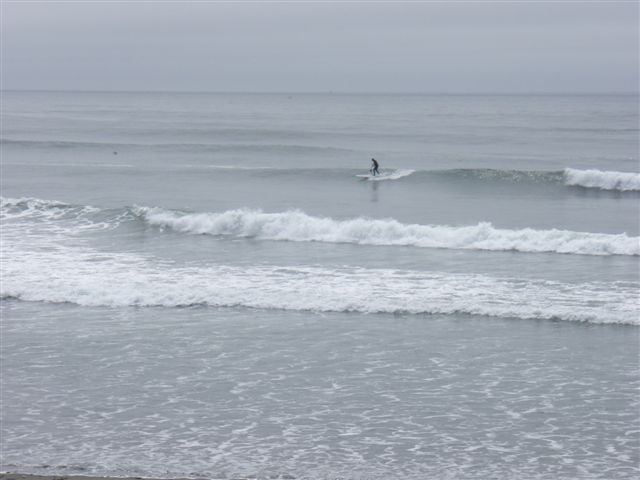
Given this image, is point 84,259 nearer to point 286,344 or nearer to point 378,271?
point 378,271

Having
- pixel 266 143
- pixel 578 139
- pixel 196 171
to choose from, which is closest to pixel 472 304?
pixel 196 171

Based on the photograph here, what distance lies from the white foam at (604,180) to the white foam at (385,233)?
43.1ft

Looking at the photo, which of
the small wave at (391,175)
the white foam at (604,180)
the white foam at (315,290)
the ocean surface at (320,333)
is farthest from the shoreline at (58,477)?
the white foam at (604,180)

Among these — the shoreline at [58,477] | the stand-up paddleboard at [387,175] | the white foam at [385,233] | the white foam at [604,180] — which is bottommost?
the shoreline at [58,477]

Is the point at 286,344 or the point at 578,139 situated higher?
the point at 578,139

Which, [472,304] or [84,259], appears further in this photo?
[84,259]

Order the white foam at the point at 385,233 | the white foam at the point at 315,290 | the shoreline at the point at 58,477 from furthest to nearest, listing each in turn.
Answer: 1. the white foam at the point at 385,233
2. the white foam at the point at 315,290
3. the shoreline at the point at 58,477

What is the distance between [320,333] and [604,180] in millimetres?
24878

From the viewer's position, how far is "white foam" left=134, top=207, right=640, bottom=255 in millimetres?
22703

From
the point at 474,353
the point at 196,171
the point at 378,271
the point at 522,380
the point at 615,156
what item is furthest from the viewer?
the point at 615,156

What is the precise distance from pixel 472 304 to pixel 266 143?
136ft

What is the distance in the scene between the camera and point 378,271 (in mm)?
19938

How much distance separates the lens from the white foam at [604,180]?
1411 inches

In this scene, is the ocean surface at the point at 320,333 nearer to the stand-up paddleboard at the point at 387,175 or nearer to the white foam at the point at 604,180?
the white foam at the point at 604,180
